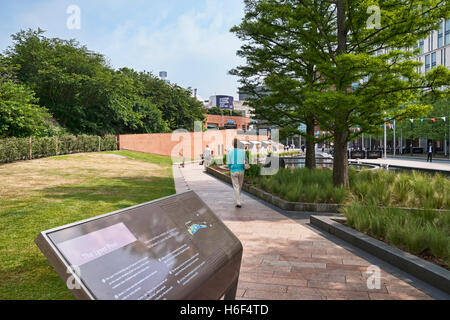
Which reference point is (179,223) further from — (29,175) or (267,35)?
(29,175)

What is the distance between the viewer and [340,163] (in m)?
10.5

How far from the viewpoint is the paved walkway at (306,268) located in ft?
12.5

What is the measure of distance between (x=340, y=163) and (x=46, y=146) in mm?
20207

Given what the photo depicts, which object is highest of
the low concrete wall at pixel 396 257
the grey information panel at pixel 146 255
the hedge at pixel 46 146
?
the hedge at pixel 46 146

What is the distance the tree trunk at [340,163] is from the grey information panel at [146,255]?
8.21m

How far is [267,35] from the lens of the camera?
12.3 meters

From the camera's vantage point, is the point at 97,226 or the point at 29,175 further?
→ the point at 29,175

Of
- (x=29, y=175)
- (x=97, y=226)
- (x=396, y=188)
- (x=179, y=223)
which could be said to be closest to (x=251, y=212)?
(x=396, y=188)

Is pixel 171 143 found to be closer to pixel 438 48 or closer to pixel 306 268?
pixel 306 268

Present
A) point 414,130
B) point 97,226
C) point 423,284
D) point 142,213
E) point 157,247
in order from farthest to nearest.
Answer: point 414,130 < point 423,284 < point 142,213 < point 157,247 < point 97,226

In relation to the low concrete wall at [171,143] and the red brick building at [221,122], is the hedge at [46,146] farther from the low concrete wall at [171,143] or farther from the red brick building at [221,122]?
the red brick building at [221,122]

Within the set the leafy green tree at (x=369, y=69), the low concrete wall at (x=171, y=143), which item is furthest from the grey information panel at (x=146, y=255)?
the low concrete wall at (x=171, y=143)

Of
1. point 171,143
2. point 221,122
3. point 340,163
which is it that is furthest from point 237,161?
point 221,122
